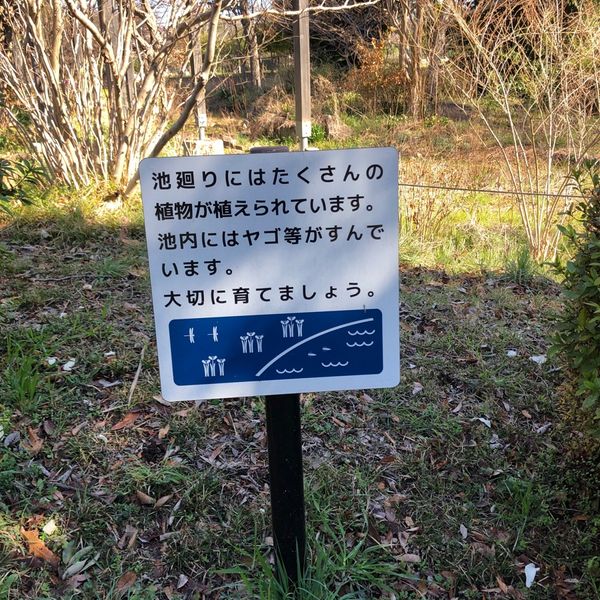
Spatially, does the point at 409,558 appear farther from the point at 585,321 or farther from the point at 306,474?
the point at 585,321

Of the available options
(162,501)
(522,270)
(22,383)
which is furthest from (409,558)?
(522,270)

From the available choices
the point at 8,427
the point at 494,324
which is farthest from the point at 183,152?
the point at 8,427

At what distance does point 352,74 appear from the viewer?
14.8 m

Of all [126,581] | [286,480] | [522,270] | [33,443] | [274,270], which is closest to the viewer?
[274,270]

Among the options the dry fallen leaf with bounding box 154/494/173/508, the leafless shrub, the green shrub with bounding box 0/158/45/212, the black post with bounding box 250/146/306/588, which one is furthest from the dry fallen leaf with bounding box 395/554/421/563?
the leafless shrub

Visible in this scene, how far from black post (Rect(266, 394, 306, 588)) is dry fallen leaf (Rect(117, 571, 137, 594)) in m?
0.55

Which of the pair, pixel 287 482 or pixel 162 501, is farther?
pixel 162 501

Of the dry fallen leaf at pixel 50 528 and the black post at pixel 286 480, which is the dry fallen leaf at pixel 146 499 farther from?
the black post at pixel 286 480

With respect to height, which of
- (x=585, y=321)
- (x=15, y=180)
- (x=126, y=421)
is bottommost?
(x=126, y=421)

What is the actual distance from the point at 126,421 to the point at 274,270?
59.1 inches

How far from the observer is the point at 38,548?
217cm

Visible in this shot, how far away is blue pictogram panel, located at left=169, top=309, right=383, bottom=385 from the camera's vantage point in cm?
162

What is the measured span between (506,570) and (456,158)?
6.30 meters

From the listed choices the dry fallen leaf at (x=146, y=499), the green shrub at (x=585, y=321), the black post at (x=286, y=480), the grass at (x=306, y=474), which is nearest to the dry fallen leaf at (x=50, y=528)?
the grass at (x=306, y=474)
